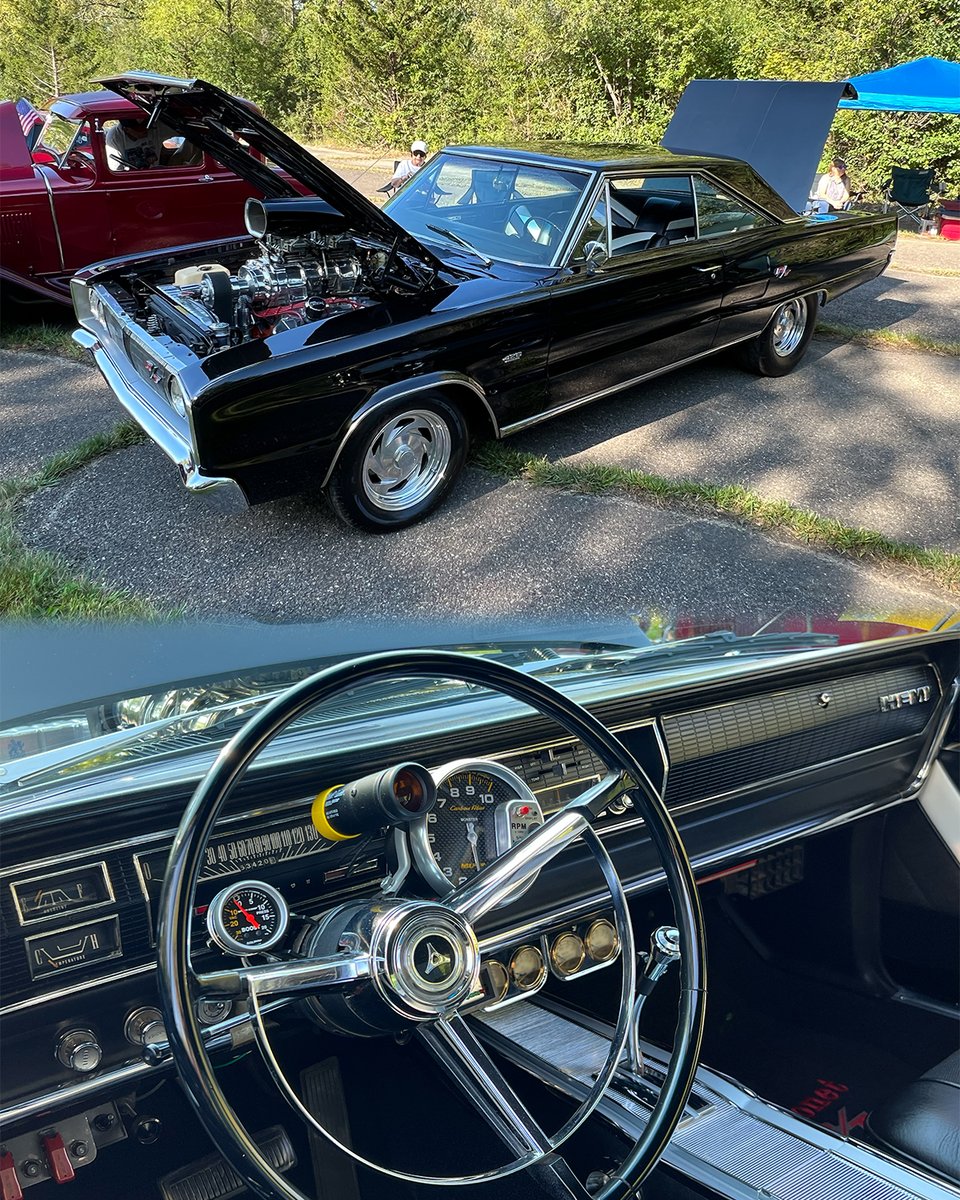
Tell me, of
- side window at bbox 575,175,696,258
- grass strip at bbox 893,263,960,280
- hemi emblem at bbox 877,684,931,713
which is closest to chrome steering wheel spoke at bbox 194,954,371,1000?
hemi emblem at bbox 877,684,931,713

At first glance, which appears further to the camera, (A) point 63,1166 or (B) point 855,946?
(B) point 855,946

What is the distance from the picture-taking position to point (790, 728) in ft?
8.50

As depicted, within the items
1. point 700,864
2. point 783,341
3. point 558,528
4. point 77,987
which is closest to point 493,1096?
point 77,987

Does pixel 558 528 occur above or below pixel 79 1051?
above

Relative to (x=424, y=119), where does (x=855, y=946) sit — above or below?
below

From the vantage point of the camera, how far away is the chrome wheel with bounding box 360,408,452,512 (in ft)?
12.6

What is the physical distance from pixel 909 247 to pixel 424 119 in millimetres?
11894

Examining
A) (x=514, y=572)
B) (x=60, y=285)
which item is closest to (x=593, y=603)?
(x=514, y=572)

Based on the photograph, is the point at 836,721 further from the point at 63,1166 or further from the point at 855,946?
the point at 63,1166

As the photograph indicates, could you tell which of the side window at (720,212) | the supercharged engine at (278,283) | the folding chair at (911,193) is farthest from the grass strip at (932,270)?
the supercharged engine at (278,283)

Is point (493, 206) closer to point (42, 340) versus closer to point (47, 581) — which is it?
point (47, 581)

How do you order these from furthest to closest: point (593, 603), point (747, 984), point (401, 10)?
point (401, 10)
point (593, 603)
point (747, 984)

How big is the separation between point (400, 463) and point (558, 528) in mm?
735

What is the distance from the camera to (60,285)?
6199 millimetres
